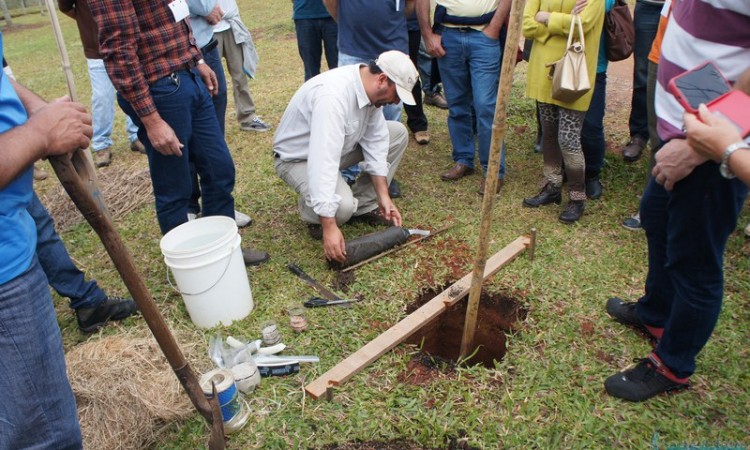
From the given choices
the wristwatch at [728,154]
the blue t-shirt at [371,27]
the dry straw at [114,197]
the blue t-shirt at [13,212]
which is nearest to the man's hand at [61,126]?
the blue t-shirt at [13,212]

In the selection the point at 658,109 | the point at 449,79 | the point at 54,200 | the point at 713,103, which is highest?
the point at 713,103

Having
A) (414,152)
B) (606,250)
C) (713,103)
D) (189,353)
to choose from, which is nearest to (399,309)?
(189,353)

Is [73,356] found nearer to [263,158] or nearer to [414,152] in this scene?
[263,158]

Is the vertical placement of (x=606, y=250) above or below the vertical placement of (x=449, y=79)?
below

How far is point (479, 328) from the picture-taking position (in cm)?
324

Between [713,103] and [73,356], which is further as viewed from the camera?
[73,356]

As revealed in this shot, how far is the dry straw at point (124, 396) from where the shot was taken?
238cm

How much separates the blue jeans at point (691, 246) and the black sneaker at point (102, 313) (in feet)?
9.83

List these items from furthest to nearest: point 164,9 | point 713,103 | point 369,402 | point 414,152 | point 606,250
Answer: point 414,152, point 606,250, point 164,9, point 369,402, point 713,103

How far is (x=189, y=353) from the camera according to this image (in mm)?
2887

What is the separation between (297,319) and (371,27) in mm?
2501

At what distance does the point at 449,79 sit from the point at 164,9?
2488mm

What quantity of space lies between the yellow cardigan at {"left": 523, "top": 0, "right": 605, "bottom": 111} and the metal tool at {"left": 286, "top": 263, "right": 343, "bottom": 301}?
213cm

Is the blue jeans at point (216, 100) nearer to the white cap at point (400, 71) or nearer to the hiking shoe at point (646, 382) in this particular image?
the white cap at point (400, 71)
